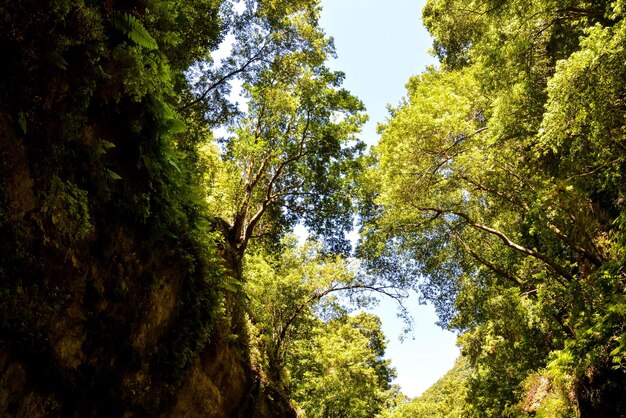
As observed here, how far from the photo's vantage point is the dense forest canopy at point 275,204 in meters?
3.98

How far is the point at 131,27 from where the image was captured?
482 centimetres

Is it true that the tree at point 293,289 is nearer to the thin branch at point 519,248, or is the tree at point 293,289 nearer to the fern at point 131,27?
the thin branch at point 519,248

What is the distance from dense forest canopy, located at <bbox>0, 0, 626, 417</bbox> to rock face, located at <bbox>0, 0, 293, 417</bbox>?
2 centimetres

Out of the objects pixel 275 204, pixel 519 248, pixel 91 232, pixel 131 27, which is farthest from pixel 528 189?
pixel 91 232

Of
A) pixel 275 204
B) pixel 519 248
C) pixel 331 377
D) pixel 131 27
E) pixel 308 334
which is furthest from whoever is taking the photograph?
pixel 331 377

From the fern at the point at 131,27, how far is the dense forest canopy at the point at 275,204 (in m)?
0.02

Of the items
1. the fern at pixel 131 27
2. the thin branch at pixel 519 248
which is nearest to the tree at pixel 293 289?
A: the thin branch at pixel 519 248

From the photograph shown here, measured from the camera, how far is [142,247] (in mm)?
5469

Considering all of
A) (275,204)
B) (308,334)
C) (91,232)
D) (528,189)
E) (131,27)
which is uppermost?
(275,204)

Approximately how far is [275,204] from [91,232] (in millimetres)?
9858

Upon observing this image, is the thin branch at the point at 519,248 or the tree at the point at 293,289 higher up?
the tree at the point at 293,289

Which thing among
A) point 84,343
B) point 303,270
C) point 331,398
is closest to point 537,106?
point 84,343

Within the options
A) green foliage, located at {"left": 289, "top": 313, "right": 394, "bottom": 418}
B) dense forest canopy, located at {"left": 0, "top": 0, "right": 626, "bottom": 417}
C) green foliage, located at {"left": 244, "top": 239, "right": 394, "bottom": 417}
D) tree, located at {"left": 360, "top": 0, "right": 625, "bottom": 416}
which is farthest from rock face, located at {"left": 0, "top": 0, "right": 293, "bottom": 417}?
green foliage, located at {"left": 289, "top": 313, "right": 394, "bottom": 418}

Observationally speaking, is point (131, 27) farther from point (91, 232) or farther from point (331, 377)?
point (331, 377)
